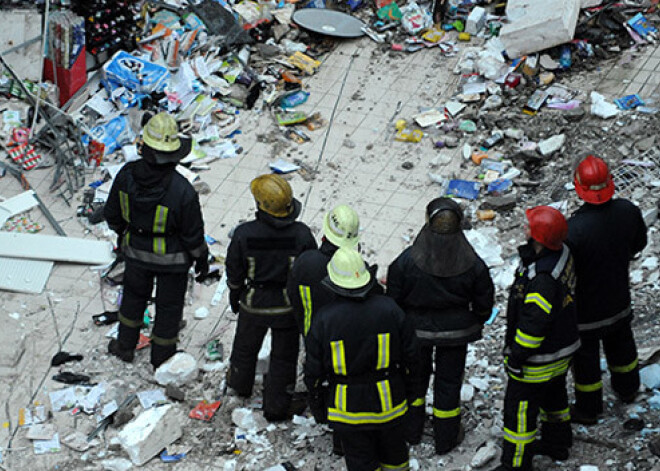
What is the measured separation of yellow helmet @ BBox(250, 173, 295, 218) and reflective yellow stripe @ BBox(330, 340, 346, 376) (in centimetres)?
125

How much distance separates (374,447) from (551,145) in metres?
4.38

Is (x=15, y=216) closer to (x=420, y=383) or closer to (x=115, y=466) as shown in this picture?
(x=115, y=466)

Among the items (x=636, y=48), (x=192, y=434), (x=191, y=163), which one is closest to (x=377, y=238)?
(x=191, y=163)

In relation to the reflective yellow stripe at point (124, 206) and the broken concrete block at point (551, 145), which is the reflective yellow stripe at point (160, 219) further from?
the broken concrete block at point (551, 145)

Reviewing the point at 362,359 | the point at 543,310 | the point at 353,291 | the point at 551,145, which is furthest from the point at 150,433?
the point at 551,145

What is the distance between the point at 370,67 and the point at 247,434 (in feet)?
17.7

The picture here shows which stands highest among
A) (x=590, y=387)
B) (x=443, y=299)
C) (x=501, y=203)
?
(x=443, y=299)

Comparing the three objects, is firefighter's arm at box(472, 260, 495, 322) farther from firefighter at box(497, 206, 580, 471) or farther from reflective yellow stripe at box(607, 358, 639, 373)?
reflective yellow stripe at box(607, 358, 639, 373)

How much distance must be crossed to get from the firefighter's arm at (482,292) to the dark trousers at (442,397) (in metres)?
0.25

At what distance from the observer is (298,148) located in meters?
9.80

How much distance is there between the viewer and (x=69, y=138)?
9680mm

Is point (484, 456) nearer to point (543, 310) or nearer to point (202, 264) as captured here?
point (543, 310)

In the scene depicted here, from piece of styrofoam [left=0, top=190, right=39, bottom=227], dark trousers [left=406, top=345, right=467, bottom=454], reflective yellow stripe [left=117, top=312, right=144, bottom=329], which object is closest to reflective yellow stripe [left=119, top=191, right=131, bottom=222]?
reflective yellow stripe [left=117, top=312, right=144, bottom=329]

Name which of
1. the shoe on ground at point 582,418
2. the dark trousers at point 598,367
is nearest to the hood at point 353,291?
the dark trousers at point 598,367
